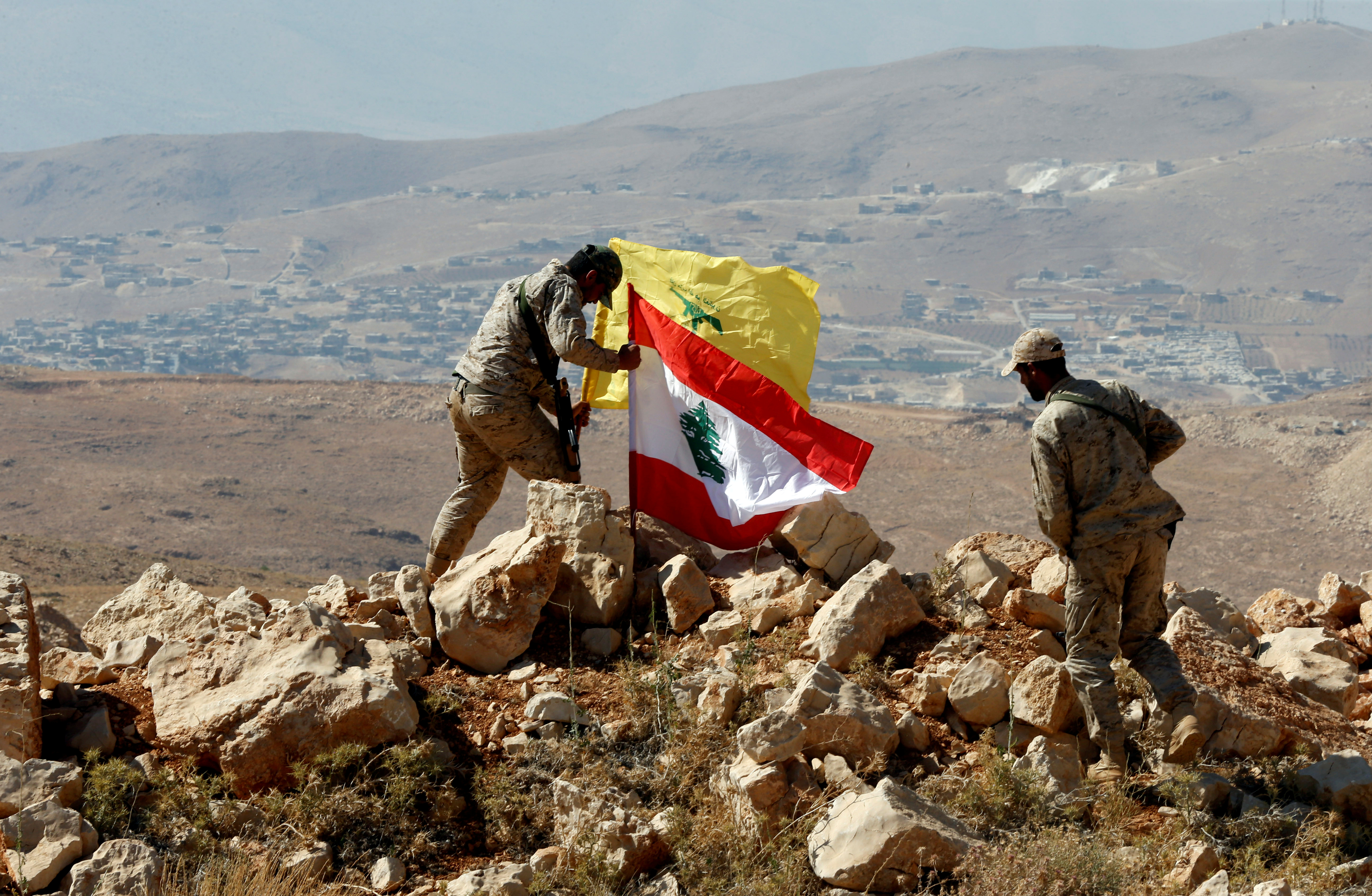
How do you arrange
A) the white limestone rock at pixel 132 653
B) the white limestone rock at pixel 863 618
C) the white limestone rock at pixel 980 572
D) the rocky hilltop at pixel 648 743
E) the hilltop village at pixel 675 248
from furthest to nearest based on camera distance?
the hilltop village at pixel 675 248, the white limestone rock at pixel 980 572, the white limestone rock at pixel 132 653, the white limestone rock at pixel 863 618, the rocky hilltop at pixel 648 743

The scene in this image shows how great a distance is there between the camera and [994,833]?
165 inches

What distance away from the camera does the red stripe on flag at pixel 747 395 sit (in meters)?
6.15

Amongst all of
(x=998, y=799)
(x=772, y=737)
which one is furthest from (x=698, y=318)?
(x=998, y=799)

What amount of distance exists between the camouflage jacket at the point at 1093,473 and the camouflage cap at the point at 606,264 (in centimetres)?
252

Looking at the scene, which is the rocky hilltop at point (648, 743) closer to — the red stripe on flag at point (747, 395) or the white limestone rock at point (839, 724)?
the white limestone rock at point (839, 724)

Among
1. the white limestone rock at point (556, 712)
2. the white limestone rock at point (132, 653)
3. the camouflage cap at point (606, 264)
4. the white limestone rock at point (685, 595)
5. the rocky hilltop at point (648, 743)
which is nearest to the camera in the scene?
the rocky hilltop at point (648, 743)

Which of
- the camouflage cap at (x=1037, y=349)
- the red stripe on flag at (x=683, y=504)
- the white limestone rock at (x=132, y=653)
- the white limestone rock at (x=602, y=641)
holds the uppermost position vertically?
the camouflage cap at (x=1037, y=349)

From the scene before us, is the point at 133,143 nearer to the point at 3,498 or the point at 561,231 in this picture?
the point at 561,231

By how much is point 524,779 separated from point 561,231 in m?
148

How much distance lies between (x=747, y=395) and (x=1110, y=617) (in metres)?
2.53

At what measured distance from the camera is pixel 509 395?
19.5 ft

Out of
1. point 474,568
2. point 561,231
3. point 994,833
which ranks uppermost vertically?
point 561,231

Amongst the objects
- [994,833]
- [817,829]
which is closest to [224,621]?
[817,829]

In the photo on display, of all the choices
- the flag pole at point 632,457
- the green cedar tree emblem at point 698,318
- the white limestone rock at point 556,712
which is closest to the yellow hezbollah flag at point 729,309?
the green cedar tree emblem at point 698,318
